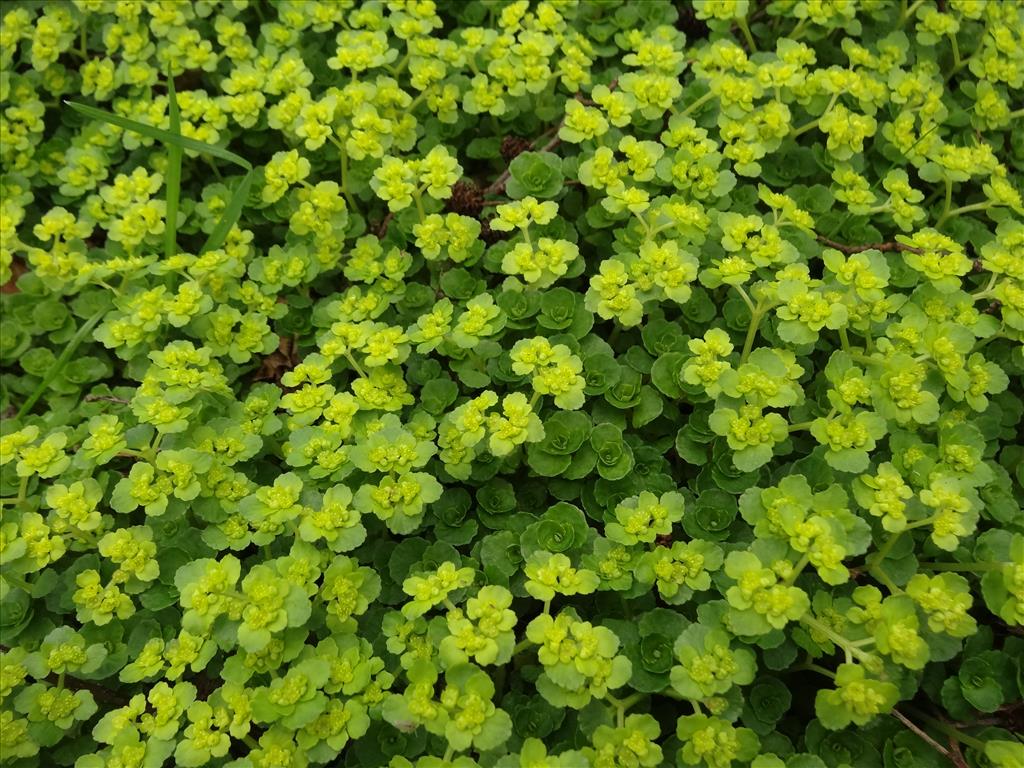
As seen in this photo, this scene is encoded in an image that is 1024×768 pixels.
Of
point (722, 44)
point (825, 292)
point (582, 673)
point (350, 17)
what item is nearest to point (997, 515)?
point (825, 292)

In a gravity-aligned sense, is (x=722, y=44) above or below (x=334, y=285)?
above

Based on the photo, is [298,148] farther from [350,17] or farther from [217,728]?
[217,728]

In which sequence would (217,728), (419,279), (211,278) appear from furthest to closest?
(419,279) → (211,278) → (217,728)

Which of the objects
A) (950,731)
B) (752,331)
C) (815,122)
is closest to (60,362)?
(752,331)

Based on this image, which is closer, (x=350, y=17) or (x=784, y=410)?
(x=784, y=410)

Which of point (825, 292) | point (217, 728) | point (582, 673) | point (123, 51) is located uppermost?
point (123, 51)

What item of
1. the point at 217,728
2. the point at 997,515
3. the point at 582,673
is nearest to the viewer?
the point at 582,673

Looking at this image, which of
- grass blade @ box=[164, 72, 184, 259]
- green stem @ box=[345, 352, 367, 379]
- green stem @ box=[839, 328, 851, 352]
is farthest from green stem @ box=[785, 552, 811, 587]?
grass blade @ box=[164, 72, 184, 259]

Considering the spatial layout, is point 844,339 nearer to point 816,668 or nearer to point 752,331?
point 752,331
